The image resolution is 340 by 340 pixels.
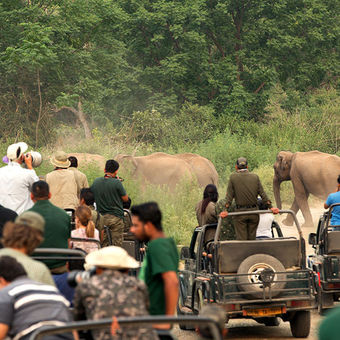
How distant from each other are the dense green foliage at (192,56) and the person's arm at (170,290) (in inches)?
1102

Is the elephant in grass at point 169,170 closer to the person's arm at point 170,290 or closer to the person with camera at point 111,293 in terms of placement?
the person's arm at point 170,290

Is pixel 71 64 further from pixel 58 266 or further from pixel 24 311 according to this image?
pixel 24 311

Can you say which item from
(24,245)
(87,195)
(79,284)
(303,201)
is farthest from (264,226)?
(303,201)

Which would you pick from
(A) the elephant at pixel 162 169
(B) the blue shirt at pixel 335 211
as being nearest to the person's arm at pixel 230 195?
(B) the blue shirt at pixel 335 211

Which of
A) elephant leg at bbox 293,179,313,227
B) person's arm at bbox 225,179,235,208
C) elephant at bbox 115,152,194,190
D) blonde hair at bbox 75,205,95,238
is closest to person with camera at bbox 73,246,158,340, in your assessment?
blonde hair at bbox 75,205,95,238

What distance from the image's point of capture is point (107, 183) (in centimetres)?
1210

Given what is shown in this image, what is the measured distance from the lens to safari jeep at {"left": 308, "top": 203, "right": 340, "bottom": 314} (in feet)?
37.3

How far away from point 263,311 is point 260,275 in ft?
1.30

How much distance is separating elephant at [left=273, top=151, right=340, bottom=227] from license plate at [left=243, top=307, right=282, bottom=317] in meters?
17.2

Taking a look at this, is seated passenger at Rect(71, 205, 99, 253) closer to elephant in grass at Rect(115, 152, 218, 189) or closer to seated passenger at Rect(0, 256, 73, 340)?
seated passenger at Rect(0, 256, 73, 340)

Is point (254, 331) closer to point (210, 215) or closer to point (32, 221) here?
point (210, 215)

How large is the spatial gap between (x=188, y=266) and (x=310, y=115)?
31958 mm

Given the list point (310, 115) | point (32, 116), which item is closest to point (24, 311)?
point (32, 116)

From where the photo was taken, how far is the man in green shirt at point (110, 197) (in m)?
12.1
